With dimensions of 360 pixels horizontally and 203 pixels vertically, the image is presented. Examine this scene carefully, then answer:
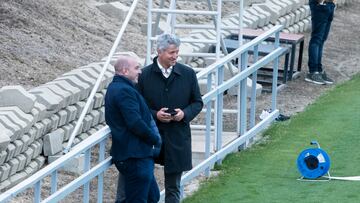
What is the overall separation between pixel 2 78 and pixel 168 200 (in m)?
4.13

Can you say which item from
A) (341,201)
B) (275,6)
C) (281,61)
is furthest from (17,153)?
(275,6)

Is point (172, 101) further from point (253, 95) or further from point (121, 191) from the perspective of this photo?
point (253, 95)

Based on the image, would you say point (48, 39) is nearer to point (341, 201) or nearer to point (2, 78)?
point (2, 78)

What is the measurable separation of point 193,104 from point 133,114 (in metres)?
1.07

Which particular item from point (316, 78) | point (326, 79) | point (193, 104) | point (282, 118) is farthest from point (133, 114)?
point (326, 79)

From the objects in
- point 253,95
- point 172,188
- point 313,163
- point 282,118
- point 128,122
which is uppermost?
point 128,122

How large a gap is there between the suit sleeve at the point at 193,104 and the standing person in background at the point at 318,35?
828 cm

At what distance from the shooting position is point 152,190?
10578 millimetres

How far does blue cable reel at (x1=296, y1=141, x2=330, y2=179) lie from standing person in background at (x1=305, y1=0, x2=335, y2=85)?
6551 mm

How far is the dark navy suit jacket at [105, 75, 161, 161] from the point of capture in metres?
10.0

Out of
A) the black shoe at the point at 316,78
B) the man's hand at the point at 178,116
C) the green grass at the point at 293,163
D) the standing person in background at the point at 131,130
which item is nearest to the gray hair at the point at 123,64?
the standing person in background at the point at 131,130

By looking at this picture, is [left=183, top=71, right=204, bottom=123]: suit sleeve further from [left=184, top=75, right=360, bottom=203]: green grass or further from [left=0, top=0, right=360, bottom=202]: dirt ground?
[left=0, top=0, right=360, bottom=202]: dirt ground

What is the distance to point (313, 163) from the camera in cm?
1266

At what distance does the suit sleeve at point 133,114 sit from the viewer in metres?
9.99
